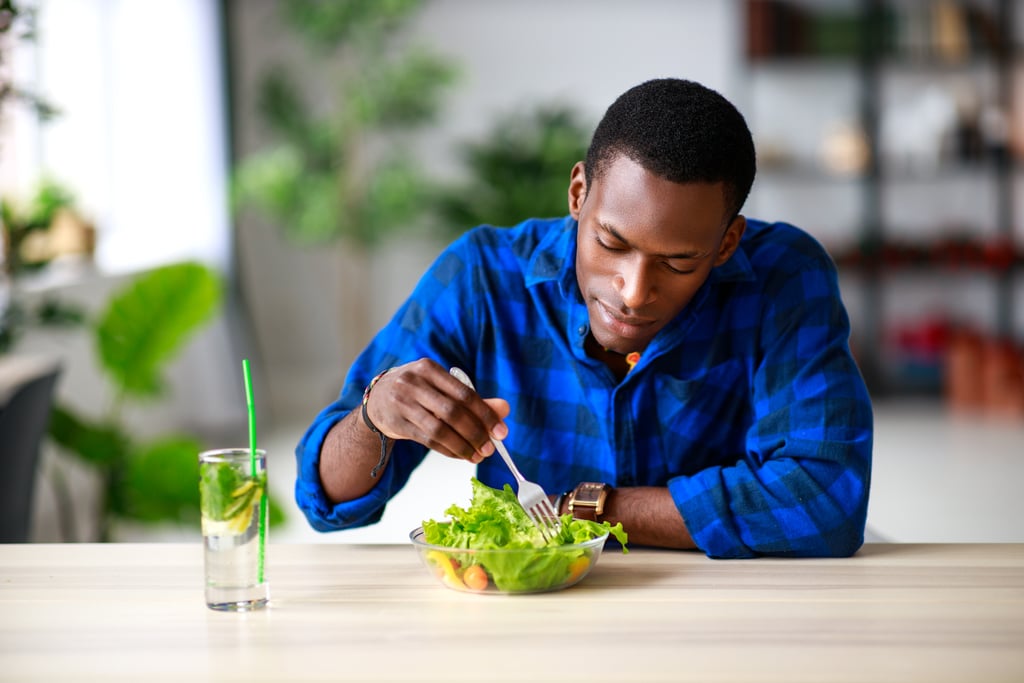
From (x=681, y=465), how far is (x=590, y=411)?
154 millimetres

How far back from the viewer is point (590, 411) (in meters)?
1.68

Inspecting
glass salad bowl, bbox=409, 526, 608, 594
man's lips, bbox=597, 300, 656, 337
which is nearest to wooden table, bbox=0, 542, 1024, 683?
glass salad bowl, bbox=409, 526, 608, 594

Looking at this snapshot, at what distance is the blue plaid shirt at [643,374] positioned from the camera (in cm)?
155

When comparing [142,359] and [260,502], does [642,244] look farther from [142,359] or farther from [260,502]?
[142,359]

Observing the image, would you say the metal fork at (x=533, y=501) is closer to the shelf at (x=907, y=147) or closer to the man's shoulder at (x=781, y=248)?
the man's shoulder at (x=781, y=248)

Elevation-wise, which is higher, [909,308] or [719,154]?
[719,154]

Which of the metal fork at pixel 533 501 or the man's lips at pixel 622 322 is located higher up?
the man's lips at pixel 622 322

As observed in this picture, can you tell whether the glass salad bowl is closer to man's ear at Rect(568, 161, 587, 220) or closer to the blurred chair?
man's ear at Rect(568, 161, 587, 220)

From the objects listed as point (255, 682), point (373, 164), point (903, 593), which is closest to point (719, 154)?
point (903, 593)

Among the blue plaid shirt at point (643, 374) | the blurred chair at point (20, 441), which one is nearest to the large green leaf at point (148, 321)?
the blurred chair at point (20, 441)

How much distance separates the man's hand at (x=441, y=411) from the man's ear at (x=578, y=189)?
398mm

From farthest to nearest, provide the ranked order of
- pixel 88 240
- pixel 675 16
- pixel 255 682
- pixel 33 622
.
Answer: pixel 675 16 < pixel 88 240 < pixel 33 622 < pixel 255 682

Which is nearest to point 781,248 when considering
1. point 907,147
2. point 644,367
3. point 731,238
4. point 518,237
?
point 731,238

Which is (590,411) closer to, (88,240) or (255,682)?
(255,682)
